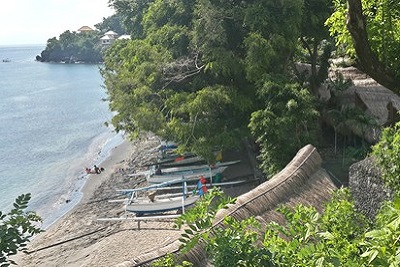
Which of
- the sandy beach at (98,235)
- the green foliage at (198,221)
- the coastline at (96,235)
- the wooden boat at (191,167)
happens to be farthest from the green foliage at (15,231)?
the wooden boat at (191,167)

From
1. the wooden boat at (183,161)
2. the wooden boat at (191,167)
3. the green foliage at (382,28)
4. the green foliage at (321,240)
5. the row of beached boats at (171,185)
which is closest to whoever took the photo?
the green foliage at (321,240)

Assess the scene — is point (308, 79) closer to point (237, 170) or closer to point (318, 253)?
point (237, 170)

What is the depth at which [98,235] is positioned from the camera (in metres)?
14.0

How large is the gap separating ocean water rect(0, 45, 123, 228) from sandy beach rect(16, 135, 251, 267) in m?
1.28

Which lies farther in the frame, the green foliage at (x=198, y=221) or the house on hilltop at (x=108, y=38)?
the house on hilltop at (x=108, y=38)

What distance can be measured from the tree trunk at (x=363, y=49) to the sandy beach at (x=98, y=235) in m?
5.84

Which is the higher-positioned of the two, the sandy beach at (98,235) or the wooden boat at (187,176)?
the wooden boat at (187,176)

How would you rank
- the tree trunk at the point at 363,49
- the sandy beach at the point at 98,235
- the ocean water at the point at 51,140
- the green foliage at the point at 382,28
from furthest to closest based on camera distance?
the ocean water at the point at 51,140
the sandy beach at the point at 98,235
the green foliage at the point at 382,28
the tree trunk at the point at 363,49

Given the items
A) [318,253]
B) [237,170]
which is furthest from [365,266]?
[237,170]

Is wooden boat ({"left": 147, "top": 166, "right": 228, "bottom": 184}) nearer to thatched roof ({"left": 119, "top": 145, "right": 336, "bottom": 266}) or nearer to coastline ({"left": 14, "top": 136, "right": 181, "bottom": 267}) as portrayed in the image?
coastline ({"left": 14, "top": 136, "right": 181, "bottom": 267})

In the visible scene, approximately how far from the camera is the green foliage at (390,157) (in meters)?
5.14

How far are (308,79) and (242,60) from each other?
2.52 m

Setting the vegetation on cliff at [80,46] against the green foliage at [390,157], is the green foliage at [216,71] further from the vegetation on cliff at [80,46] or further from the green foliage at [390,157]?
the vegetation on cliff at [80,46]

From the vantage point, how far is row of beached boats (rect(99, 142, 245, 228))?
13656mm
